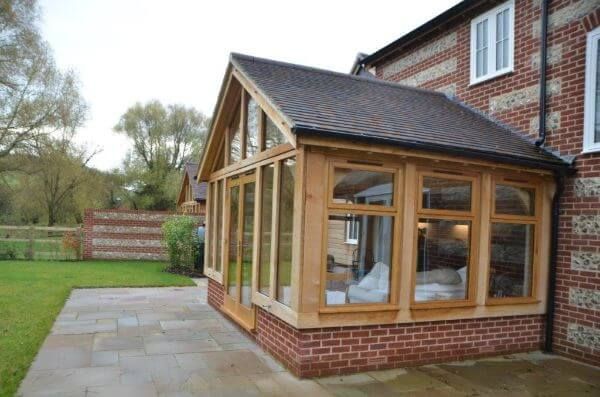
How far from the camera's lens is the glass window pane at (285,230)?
18.1ft

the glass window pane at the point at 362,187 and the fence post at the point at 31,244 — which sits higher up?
the glass window pane at the point at 362,187

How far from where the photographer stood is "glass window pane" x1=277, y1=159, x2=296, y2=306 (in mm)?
5504

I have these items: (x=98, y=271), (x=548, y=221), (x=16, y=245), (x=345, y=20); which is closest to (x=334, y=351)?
(x=548, y=221)

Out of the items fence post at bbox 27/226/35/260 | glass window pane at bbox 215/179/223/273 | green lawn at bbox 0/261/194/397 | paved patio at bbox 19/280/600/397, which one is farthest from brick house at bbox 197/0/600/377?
fence post at bbox 27/226/35/260

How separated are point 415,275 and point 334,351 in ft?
4.39

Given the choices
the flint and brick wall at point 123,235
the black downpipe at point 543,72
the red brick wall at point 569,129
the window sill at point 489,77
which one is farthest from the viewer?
the flint and brick wall at point 123,235

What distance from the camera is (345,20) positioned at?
1923cm

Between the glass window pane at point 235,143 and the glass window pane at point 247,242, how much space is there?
678mm

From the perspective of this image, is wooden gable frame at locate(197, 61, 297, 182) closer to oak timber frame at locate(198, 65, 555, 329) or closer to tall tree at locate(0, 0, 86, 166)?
oak timber frame at locate(198, 65, 555, 329)

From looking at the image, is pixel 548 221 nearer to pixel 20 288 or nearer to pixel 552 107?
pixel 552 107

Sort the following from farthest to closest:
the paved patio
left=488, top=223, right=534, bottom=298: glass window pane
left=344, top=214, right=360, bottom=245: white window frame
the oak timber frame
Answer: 1. left=488, top=223, right=534, bottom=298: glass window pane
2. left=344, top=214, right=360, bottom=245: white window frame
3. the oak timber frame
4. the paved patio

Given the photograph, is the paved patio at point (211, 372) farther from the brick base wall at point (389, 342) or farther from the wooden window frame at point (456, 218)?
the wooden window frame at point (456, 218)

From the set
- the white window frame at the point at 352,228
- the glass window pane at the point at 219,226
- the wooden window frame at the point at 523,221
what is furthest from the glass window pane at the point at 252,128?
the wooden window frame at the point at 523,221

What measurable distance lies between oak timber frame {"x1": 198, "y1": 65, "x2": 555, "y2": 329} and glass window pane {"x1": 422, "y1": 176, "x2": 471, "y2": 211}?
0.08 meters
